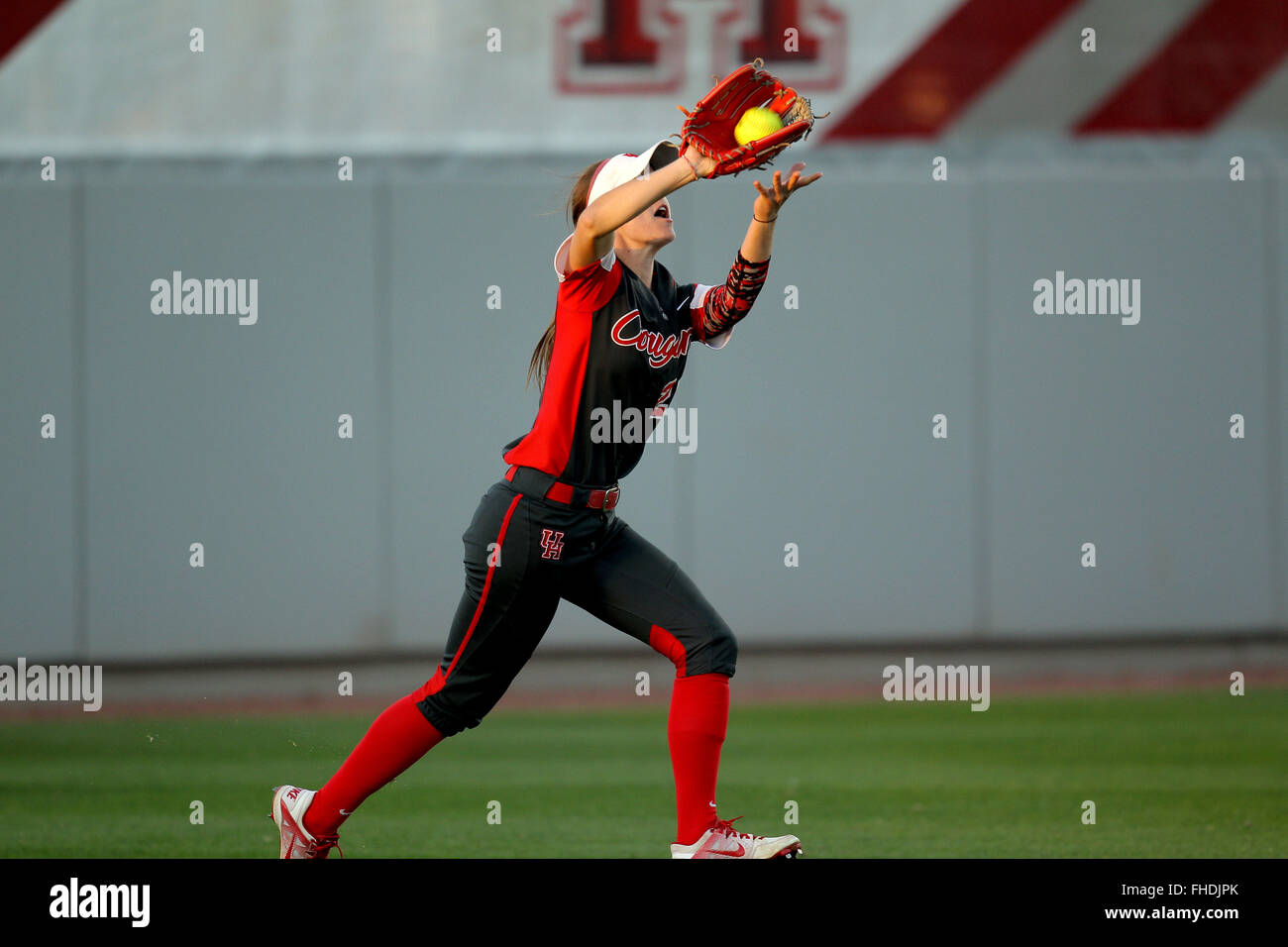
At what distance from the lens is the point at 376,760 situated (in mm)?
4910


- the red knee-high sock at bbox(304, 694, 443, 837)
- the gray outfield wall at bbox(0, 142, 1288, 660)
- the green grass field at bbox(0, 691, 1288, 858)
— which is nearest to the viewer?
the red knee-high sock at bbox(304, 694, 443, 837)

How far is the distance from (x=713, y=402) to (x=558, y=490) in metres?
6.27

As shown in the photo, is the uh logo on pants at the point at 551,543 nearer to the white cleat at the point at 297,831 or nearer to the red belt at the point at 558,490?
the red belt at the point at 558,490

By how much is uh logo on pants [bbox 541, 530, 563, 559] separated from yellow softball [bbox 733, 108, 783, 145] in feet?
4.30

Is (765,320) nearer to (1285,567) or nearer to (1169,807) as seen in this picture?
(1285,567)

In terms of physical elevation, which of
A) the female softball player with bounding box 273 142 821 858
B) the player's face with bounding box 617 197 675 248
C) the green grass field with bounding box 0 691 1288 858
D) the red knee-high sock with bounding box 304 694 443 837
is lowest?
the green grass field with bounding box 0 691 1288 858

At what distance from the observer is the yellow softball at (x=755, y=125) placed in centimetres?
447

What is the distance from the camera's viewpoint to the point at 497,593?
15.9 feet

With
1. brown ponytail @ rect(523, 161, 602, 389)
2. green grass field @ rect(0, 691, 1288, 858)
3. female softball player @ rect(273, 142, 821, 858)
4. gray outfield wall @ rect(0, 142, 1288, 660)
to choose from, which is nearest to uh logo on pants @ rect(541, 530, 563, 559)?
female softball player @ rect(273, 142, 821, 858)

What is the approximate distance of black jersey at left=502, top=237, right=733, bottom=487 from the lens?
4.84 m

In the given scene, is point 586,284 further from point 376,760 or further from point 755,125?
point 376,760

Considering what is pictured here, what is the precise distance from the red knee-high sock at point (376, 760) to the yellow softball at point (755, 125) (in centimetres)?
202

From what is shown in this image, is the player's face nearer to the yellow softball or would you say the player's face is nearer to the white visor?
Result: the white visor

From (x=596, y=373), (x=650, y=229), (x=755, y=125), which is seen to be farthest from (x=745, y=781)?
(x=755, y=125)
